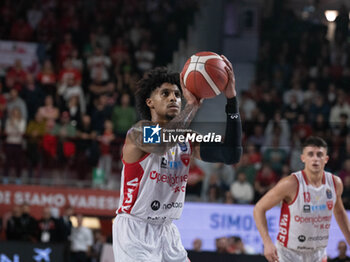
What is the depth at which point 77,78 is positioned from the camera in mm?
13203

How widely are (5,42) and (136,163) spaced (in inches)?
425

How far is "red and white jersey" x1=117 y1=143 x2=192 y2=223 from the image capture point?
177 inches

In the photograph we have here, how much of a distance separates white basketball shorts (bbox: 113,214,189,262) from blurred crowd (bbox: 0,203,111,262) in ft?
18.9

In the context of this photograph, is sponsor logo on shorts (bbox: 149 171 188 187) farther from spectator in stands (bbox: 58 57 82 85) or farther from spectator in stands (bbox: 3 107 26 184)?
spectator in stands (bbox: 58 57 82 85)

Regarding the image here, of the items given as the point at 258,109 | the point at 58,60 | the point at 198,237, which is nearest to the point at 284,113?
the point at 258,109

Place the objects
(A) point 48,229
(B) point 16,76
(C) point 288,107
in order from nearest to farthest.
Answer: (A) point 48,229
(C) point 288,107
(B) point 16,76

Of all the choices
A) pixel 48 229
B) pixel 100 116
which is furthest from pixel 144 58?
pixel 48 229

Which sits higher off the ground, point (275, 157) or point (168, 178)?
point (275, 157)

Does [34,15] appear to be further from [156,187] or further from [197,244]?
[156,187]

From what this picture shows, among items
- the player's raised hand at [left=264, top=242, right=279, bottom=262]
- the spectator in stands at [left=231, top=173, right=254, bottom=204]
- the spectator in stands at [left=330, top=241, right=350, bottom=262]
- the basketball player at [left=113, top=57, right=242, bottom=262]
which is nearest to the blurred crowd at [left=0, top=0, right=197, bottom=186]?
the spectator in stands at [left=231, top=173, right=254, bottom=204]

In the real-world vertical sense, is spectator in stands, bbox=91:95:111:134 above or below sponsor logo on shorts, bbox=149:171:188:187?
above

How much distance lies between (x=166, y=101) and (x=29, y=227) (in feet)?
21.0

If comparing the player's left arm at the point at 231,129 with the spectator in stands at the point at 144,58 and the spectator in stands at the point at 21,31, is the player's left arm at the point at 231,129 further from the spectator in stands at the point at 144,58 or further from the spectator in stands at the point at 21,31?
the spectator in stands at the point at 21,31

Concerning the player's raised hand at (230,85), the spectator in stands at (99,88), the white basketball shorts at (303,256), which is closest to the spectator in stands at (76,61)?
the spectator in stands at (99,88)
